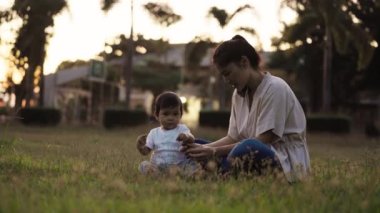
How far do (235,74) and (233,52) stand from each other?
0.51 feet

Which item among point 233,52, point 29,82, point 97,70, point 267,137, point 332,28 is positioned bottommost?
point 267,137

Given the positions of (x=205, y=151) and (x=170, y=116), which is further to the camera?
(x=170, y=116)

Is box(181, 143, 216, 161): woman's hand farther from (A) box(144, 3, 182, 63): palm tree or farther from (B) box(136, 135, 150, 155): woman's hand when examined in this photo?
(A) box(144, 3, 182, 63): palm tree

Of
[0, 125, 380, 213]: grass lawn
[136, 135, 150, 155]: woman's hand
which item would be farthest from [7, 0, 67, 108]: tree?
[0, 125, 380, 213]: grass lawn

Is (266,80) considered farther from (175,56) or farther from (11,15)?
(175,56)

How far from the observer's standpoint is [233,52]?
4039 millimetres

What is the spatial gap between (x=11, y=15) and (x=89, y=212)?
2284 cm

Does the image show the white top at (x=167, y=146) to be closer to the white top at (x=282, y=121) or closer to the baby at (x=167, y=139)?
the baby at (x=167, y=139)

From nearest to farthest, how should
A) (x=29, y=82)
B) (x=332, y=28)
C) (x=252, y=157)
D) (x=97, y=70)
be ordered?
(x=252, y=157) < (x=332, y=28) < (x=29, y=82) < (x=97, y=70)

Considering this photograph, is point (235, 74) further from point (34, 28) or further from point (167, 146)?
point (34, 28)

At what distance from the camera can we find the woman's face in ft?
13.3

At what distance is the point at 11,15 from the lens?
23.8 m

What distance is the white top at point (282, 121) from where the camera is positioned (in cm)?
402

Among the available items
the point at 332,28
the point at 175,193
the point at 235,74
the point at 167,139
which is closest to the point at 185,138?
the point at 167,139
